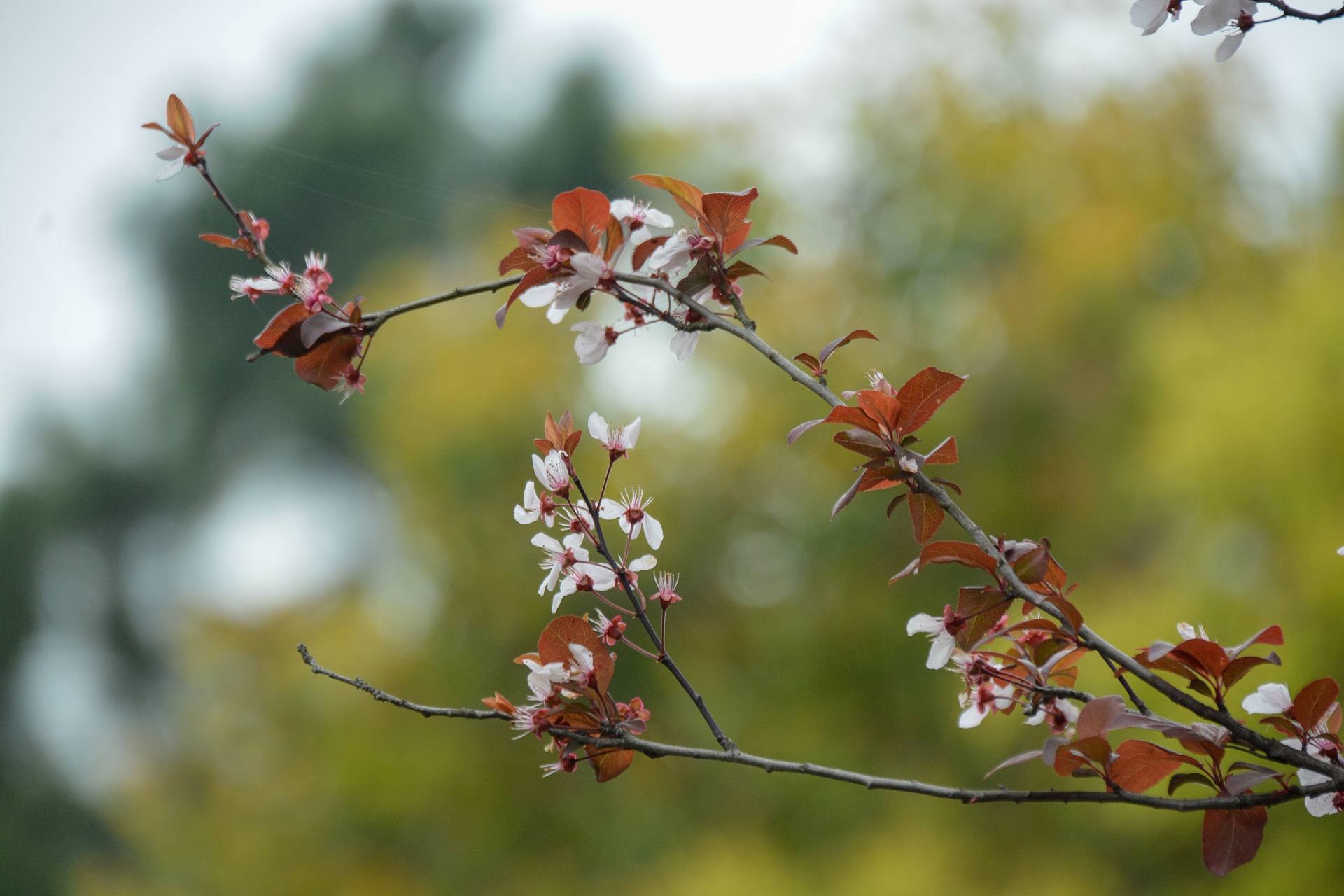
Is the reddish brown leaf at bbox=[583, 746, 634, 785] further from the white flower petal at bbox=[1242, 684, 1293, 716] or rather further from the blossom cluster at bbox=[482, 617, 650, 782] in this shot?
the white flower petal at bbox=[1242, 684, 1293, 716]

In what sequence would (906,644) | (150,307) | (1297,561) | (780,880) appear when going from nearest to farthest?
(1297,561)
(780,880)
(906,644)
(150,307)

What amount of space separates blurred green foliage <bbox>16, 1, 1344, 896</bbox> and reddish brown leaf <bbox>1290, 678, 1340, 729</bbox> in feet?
8.90

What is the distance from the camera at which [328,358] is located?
27.0 inches

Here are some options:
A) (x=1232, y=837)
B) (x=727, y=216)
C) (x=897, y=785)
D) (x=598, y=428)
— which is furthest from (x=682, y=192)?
(x=1232, y=837)

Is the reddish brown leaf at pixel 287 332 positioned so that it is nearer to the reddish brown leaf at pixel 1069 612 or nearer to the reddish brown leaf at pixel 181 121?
the reddish brown leaf at pixel 181 121

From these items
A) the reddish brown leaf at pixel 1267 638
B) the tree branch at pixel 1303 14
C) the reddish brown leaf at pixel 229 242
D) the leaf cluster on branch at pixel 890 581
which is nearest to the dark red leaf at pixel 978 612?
the leaf cluster on branch at pixel 890 581

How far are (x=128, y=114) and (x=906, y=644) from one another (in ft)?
21.9

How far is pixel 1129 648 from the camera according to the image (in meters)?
3.19

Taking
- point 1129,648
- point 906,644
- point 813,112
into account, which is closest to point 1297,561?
point 1129,648

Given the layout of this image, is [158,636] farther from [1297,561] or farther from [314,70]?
[1297,561]

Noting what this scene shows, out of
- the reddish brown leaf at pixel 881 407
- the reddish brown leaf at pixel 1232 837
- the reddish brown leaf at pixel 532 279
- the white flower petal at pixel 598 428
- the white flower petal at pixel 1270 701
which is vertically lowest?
the reddish brown leaf at pixel 1232 837

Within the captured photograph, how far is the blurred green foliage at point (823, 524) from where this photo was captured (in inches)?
145

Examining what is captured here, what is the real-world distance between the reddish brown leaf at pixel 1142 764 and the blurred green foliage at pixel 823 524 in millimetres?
2731

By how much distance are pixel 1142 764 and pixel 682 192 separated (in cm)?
42
